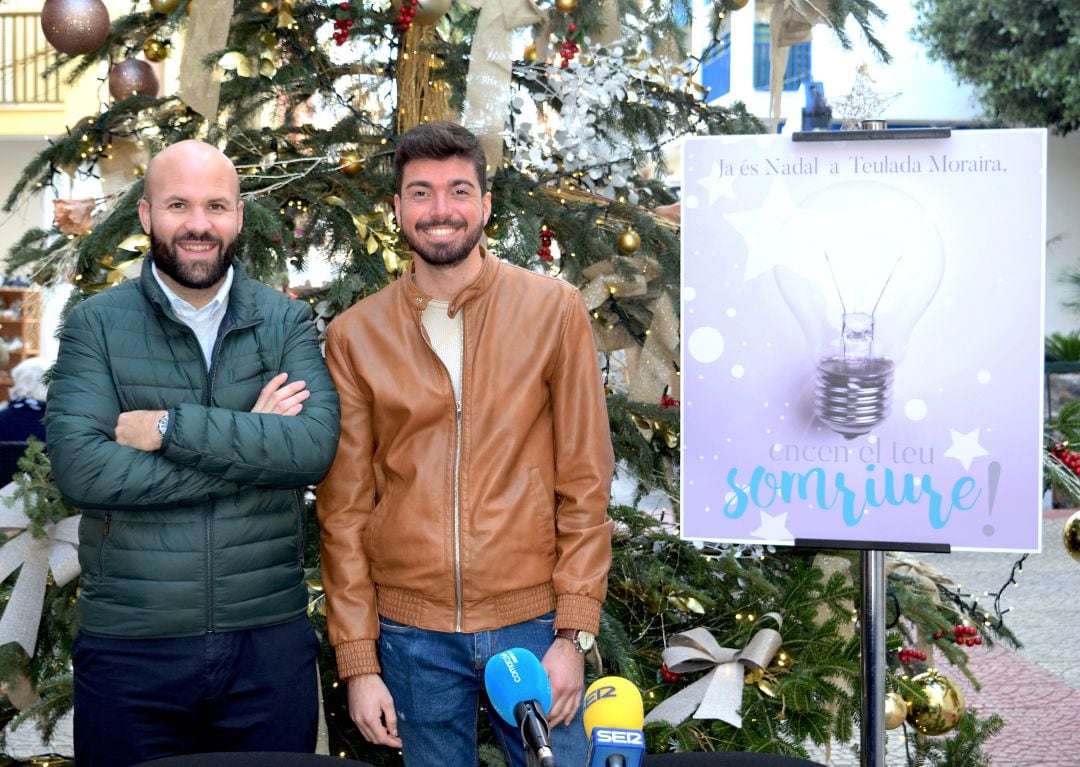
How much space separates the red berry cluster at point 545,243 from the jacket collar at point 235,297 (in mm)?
1341

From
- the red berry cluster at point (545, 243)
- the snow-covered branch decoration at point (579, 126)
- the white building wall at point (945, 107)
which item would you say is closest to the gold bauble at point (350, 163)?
the snow-covered branch decoration at point (579, 126)

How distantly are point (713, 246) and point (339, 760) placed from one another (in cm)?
136

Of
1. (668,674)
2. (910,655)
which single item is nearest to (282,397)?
(668,674)

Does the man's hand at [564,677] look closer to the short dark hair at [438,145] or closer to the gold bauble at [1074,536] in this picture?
the short dark hair at [438,145]

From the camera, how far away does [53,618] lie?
10.8ft

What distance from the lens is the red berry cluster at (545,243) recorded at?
3799 mm

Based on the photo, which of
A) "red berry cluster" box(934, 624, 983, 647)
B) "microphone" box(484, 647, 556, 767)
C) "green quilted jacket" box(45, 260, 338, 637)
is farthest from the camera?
"red berry cluster" box(934, 624, 983, 647)

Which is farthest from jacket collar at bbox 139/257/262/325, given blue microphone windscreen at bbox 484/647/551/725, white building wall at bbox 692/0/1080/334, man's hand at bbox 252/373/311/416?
white building wall at bbox 692/0/1080/334

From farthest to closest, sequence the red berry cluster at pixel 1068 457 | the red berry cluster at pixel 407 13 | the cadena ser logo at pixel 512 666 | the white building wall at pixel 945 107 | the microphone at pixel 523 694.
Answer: the white building wall at pixel 945 107, the red berry cluster at pixel 1068 457, the red berry cluster at pixel 407 13, the cadena ser logo at pixel 512 666, the microphone at pixel 523 694

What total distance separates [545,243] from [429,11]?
2.58ft

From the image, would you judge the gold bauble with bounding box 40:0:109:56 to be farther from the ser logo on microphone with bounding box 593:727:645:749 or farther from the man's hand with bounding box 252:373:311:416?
the ser logo on microphone with bounding box 593:727:645:749

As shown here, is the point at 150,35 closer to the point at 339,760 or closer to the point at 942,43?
the point at 339,760

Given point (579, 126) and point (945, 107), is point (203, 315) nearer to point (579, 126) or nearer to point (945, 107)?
point (579, 126)

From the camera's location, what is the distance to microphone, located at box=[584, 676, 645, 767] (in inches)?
61.6
